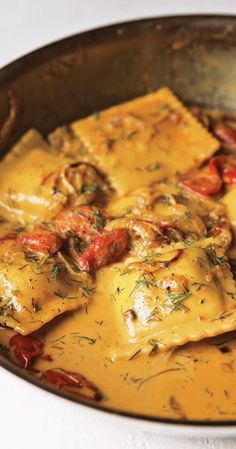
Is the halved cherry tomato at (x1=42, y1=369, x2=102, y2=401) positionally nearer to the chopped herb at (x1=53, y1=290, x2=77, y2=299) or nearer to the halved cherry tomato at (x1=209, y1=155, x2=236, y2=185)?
the chopped herb at (x1=53, y1=290, x2=77, y2=299)

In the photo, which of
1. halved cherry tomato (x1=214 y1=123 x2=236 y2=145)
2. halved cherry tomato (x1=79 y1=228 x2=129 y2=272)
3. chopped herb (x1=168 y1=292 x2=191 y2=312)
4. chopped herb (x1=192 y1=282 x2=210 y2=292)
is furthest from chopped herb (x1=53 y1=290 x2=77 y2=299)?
halved cherry tomato (x1=214 y1=123 x2=236 y2=145)

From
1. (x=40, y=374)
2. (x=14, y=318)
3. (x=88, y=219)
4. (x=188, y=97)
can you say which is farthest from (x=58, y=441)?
(x=188, y=97)

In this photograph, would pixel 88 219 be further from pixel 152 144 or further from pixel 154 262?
pixel 152 144

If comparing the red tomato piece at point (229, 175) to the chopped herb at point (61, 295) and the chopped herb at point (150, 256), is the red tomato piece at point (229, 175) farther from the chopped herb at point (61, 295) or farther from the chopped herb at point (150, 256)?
the chopped herb at point (61, 295)

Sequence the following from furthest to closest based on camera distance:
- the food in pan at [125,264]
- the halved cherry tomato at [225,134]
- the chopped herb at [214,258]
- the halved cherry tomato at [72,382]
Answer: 1. the halved cherry tomato at [225,134]
2. the chopped herb at [214,258]
3. the food in pan at [125,264]
4. the halved cherry tomato at [72,382]

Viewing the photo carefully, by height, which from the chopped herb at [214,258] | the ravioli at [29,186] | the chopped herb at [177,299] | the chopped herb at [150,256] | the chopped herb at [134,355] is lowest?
the chopped herb at [214,258]

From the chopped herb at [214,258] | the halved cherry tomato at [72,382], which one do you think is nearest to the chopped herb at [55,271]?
the halved cherry tomato at [72,382]

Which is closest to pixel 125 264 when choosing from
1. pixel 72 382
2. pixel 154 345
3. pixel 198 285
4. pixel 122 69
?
pixel 198 285
